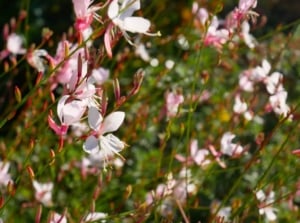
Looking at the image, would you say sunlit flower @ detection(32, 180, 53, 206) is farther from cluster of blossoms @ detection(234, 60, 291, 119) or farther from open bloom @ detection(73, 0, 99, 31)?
open bloom @ detection(73, 0, 99, 31)

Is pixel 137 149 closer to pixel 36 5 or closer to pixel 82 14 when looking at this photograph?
pixel 36 5

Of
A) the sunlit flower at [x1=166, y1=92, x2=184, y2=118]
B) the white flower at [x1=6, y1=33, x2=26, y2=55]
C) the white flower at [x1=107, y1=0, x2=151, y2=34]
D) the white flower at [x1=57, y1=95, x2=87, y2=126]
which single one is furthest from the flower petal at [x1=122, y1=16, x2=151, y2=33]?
the white flower at [x1=6, y1=33, x2=26, y2=55]

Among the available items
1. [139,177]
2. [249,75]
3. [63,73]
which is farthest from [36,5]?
[63,73]

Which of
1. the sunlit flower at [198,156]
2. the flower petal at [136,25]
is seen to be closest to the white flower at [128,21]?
the flower petal at [136,25]

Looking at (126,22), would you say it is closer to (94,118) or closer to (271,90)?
(94,118)

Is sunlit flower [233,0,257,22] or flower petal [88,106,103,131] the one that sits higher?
flower petal [88,106,103,131]

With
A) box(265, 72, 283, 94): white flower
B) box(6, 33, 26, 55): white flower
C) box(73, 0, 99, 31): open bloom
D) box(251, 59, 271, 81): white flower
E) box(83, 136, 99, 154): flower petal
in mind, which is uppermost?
box(73, 0, 99, 31): open bloom

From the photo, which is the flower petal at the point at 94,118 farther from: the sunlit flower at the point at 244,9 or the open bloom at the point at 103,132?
the sunlit flower at the point at 244,9

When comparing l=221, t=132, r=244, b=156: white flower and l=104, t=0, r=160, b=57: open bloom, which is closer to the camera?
l=104, t=0, r=160, b=57: open bloom

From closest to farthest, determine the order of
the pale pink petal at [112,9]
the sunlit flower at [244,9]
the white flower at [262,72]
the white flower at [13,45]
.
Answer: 1. the pale pink petal at [112,9]
2. the sunlit flower at [244,9]
3. the white flower at [262,72]
4. the white flower at [13,45]

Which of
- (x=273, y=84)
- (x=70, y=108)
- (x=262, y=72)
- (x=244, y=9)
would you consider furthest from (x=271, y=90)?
(x=70, y=108)

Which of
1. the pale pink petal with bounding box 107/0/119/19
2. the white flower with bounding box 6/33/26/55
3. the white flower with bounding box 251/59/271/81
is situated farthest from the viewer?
the white flower with bounding box 6/33/26/55
